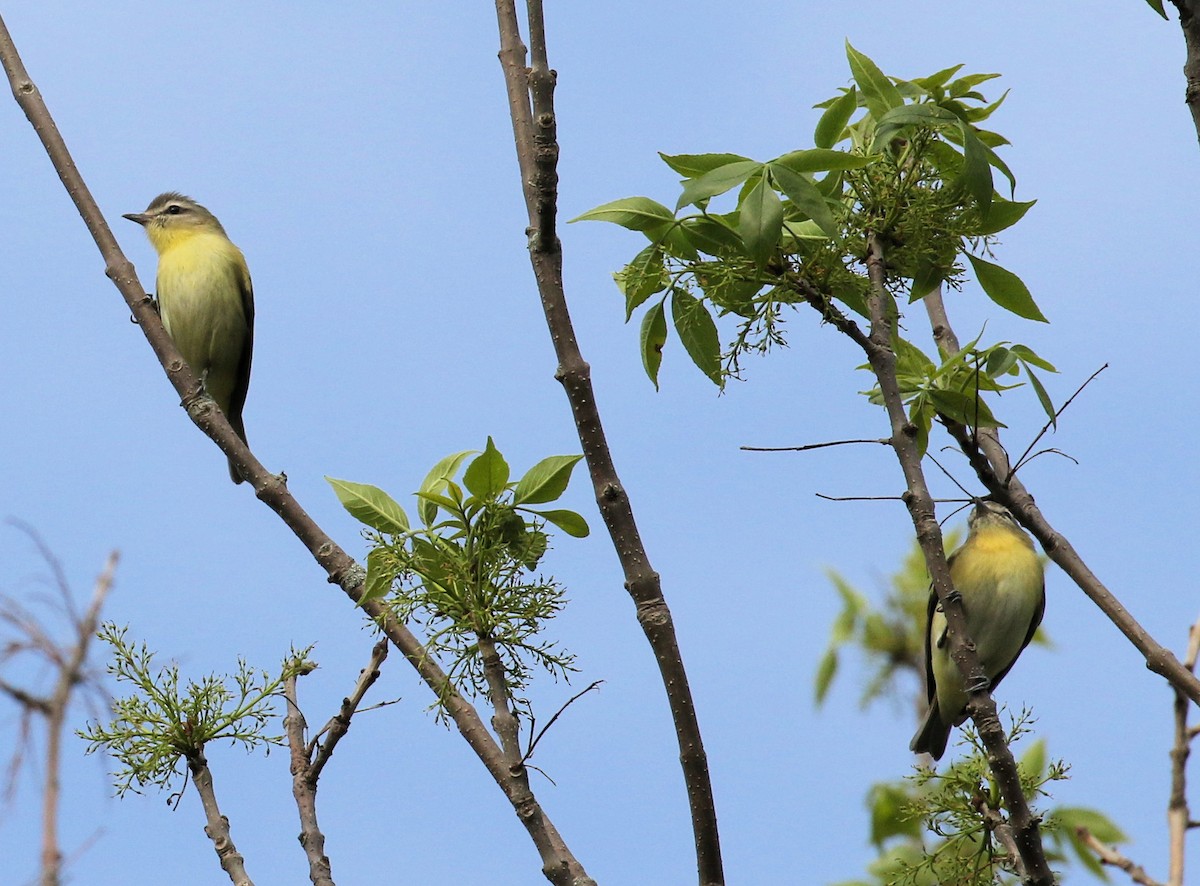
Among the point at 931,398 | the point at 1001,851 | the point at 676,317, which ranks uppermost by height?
the point at 676,317

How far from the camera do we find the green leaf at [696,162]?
3.30 metres

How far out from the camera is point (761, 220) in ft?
10.3

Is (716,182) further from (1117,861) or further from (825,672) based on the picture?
(825,672)

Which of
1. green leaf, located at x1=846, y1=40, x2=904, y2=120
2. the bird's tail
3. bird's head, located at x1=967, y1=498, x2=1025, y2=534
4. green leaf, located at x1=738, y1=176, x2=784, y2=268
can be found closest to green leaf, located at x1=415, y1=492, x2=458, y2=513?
green leaf, located at x1=738, y1=176, x2=784, y2=268

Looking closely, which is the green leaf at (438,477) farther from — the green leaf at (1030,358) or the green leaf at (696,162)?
the green leaf at (1030,358)

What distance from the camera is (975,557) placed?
7680 millimetres

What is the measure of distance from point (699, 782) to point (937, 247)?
174 cm

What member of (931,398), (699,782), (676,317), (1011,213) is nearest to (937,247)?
(1011,213)

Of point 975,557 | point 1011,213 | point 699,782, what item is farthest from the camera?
point 975,557

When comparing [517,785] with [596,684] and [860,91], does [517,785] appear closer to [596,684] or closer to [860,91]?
[596,684]

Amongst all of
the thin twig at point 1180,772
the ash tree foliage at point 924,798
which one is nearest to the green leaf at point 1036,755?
the ash tree foliage at point 924,798

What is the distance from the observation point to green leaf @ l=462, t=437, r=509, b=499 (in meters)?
3.49

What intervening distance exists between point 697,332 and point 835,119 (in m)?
0.74

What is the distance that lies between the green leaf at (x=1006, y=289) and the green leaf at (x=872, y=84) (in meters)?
0.53
